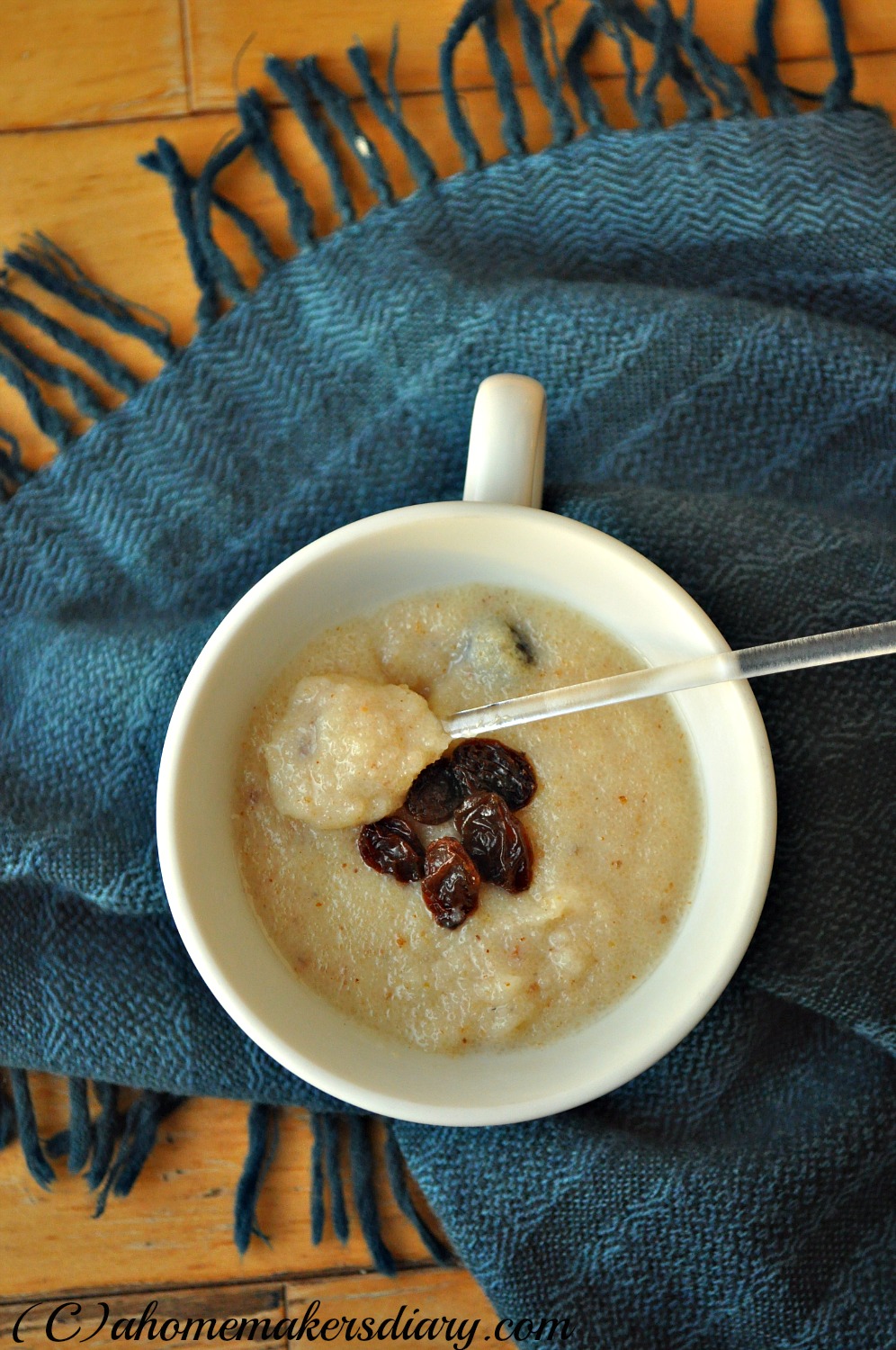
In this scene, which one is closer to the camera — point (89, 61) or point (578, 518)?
point (578, 518)

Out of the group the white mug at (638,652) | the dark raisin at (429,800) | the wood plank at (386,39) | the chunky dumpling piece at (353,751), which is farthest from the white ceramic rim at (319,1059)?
the wood plank at (386,39)

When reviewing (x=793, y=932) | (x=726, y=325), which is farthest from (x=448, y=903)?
(x=726, y=325)

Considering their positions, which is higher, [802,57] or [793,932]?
[802,57]

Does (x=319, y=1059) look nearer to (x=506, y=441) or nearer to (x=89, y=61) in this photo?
(x=506, y=441)

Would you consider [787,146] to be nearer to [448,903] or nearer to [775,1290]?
[448,903]

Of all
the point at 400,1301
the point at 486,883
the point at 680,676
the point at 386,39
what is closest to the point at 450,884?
the point at 486,883

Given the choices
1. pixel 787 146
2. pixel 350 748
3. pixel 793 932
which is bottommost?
pixel 793 932

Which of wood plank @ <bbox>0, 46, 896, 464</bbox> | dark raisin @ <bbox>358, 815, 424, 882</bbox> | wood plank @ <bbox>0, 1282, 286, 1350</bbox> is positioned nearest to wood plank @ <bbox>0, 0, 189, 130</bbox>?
wood plank @ <bbox>0, 46, 896, 464</bbox>

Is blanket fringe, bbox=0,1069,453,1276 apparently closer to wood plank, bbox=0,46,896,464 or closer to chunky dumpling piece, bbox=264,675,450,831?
chunky dumpling piece, bbox=264,675,450,831
